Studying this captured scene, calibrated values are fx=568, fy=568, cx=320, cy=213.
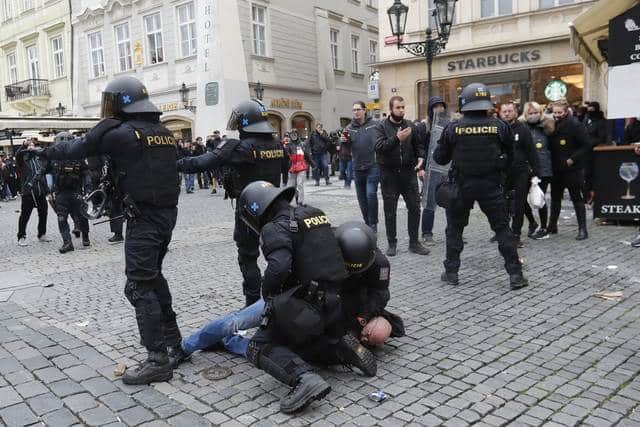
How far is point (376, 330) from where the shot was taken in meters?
3.90

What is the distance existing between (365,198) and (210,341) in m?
4.96

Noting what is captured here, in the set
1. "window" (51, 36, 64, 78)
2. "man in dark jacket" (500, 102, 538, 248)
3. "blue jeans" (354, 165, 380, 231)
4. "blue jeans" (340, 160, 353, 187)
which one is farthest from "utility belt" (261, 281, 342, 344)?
"window" (51, 36, 64, 78)

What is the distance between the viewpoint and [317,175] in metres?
17.4

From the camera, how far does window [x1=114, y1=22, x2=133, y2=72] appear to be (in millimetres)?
27391

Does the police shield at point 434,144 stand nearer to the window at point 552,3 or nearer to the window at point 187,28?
the window at point 552,3

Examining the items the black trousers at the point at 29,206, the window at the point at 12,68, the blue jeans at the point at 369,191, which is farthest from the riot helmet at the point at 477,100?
the window at the point at 12,68

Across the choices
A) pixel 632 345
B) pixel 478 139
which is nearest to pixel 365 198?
pixel 478 139

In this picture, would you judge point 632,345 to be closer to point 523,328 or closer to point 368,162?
point 523,328

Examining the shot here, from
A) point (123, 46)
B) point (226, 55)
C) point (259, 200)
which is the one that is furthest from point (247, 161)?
point (123, 46)

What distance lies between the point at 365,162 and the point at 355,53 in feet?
79.2

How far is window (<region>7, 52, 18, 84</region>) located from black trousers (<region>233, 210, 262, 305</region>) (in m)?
36.5

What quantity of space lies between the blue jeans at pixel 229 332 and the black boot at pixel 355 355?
669mm

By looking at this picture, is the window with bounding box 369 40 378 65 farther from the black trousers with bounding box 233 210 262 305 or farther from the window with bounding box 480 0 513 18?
the black trousers with bounding box 233 210 262 305

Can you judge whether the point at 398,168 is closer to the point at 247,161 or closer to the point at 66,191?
the point at 247,161
